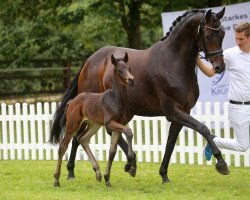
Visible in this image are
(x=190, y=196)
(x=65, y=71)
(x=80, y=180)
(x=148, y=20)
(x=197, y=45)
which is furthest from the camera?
(x=65, y=71)

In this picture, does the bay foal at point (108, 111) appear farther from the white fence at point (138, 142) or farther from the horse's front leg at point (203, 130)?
the white fence at point (138, 142)

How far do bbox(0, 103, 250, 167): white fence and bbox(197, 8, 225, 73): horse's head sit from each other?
8.64ft

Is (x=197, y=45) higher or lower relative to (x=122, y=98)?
higher

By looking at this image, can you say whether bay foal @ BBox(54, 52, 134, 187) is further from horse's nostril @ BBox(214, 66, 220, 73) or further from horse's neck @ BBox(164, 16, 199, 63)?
horse's nostril @ BBox(214, 66, 220, 73)

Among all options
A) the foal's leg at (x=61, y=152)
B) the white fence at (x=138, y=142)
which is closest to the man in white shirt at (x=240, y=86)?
the white fence at (x=138, y=142)

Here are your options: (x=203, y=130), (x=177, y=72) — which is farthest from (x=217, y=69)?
(x=203, y=130)

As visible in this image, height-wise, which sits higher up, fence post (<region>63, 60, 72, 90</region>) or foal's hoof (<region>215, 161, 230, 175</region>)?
foal's hoof (<region>215, 161, 230, 175</region>)

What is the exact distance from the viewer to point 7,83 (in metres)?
25.2

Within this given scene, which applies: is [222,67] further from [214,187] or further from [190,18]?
→ [214,187]

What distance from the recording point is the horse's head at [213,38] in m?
7.48

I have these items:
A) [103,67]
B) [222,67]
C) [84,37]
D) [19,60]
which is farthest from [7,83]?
[222,67]

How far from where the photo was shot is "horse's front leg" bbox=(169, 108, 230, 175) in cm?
739

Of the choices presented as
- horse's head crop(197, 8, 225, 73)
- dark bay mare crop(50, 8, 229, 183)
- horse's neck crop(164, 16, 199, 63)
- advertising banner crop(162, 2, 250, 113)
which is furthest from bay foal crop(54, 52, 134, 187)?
advertising banner crop(162, 2, 250, 113)

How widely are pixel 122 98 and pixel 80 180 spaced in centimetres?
177
